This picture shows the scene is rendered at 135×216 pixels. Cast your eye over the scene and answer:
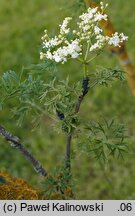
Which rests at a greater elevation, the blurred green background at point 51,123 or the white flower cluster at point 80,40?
the blurred green background at point 51,123

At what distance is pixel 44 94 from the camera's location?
1.50 m

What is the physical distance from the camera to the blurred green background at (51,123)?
10.7ft

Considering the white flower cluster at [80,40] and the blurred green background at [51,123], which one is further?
the blurred green background at [51,123]

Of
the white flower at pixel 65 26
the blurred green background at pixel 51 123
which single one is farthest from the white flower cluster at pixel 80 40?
the blurred green background at pixel 51 123

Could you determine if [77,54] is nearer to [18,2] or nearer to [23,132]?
[23,132]

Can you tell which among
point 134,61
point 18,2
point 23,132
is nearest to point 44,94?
point 23,132

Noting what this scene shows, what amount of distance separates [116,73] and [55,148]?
82.9 inches

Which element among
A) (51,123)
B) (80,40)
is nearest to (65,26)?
(80,40)

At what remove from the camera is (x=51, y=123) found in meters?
3.25

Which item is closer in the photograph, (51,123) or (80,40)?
(80,40)

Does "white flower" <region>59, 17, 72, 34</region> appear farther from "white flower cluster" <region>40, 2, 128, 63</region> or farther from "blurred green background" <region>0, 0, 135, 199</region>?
"blurred green background" <region>0, 0, 135, 199</region>

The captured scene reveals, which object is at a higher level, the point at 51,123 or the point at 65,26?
the point at 51,123

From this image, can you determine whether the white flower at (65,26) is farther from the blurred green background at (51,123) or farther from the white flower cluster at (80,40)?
the blurred green background at (51,123)

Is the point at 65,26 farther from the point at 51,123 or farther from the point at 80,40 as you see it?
the point at 51,123
